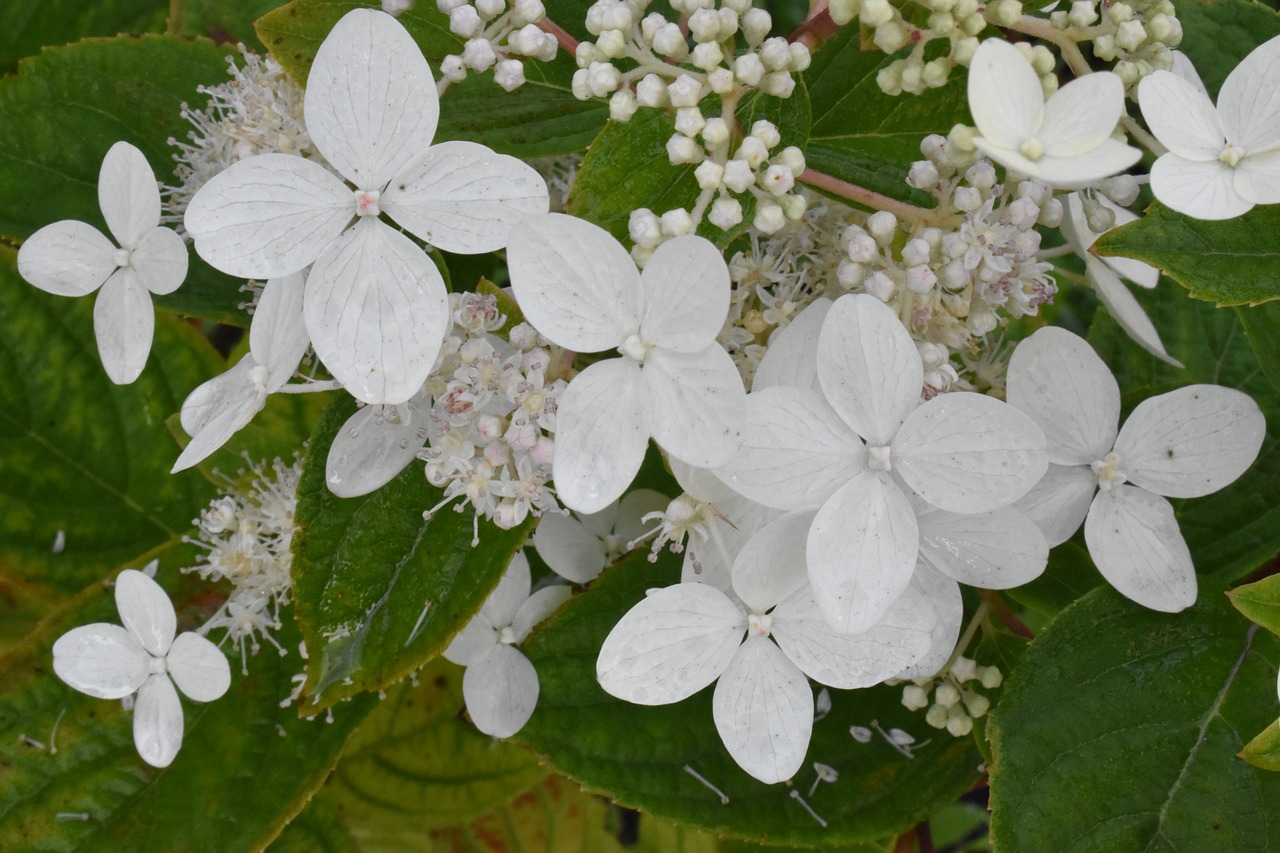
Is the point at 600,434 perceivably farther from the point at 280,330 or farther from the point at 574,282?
the point at 280,330

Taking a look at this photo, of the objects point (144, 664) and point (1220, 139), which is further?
point (144, 664)

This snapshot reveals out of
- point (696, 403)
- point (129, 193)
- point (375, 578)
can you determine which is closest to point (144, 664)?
point (375, 578)

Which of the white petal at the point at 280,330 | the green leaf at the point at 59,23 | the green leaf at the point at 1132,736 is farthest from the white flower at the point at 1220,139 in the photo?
the green leaf at the point at 59,23

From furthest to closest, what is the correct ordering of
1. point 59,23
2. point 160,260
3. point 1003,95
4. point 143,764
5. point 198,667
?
point 59,23 → point 143,764 → point 198,667 → point 160,260 → point 1003,95

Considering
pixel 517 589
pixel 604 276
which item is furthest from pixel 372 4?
pixel 517 589

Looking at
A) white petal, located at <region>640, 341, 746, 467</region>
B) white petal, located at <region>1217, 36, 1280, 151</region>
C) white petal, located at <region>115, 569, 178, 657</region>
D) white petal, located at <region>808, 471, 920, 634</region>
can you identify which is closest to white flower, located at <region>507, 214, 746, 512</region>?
white petal, located at <region>640, 341, 746, 467</region>

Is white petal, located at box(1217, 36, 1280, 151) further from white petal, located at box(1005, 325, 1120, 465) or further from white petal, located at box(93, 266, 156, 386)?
white petal, located at box(93, 266, 156, 386)
